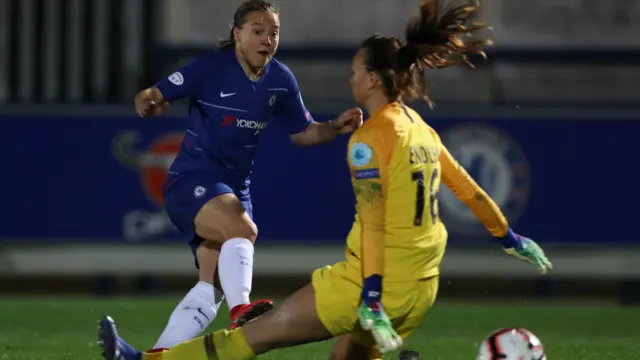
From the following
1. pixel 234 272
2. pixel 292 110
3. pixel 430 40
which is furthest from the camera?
pixel 292 110

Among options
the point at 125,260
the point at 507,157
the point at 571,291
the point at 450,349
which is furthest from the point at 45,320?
the point at 571,291

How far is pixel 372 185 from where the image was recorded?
568 cm

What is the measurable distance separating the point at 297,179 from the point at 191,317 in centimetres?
617

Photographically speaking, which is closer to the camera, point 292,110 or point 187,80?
point 187,80

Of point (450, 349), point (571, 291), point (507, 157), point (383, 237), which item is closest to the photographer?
point (383, 237)

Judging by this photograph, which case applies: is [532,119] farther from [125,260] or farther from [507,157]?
[125,260]

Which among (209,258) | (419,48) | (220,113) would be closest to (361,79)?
(419,48)

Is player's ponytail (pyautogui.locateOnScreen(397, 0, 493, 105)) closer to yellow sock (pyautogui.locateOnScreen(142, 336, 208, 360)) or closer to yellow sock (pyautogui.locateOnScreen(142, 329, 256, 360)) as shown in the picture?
yellow sock (pyautogui.locateOnScreen(142, 329, 256, 360))

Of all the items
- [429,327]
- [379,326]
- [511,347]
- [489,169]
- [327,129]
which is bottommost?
[429,327]

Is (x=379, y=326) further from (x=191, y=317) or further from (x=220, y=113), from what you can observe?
(x=220, y=113)

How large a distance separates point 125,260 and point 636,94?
19.3 ft

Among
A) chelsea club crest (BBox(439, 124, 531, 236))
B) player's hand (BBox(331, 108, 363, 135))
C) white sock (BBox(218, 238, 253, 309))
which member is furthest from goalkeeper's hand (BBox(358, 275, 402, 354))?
chelsea club crest (BBox(439, 124, 531, 236))

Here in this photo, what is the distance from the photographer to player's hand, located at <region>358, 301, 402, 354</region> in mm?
5469

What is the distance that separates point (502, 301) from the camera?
1360 centimetres
